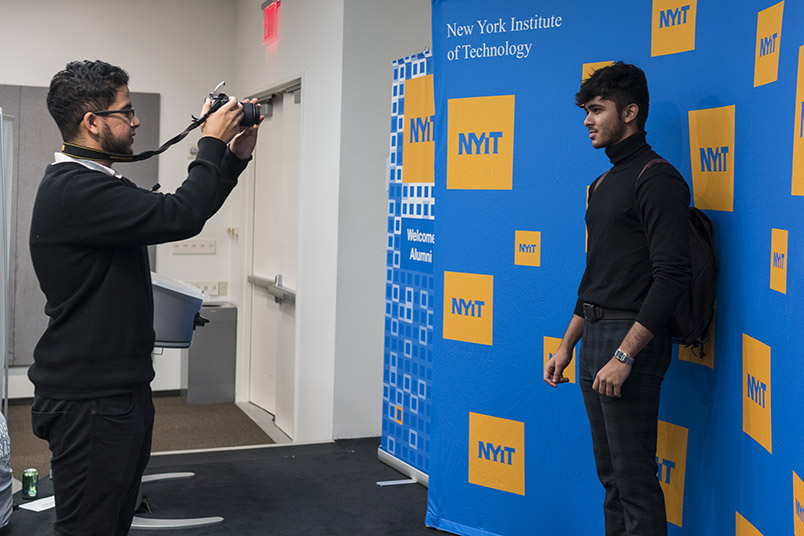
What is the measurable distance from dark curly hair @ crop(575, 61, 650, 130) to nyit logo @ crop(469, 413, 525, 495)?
121 centimetres

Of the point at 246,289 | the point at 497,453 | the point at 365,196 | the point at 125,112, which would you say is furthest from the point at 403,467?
the point at 246,289

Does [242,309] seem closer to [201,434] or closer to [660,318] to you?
[201,434]

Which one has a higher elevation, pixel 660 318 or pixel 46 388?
pixel 660 318

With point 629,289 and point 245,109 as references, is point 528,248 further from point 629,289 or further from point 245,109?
point 245,109

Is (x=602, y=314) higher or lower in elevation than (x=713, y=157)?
lower

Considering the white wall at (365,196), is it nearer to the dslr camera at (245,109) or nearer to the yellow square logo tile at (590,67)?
the yellow square logo tile at (590,67)

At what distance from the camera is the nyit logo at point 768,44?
1.96 meters

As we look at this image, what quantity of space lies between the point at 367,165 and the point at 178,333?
1712 mm

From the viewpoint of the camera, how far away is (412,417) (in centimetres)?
392

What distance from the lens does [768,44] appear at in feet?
6.60

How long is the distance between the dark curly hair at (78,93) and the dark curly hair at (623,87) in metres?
1.26

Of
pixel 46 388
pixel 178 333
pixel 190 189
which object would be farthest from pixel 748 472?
pixel 178 333

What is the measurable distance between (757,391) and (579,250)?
848 mm

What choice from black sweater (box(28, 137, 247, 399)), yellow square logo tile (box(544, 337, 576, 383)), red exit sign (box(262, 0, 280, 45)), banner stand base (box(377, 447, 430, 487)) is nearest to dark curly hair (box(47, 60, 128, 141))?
black sweater (box(28, 137, 247, 399))
